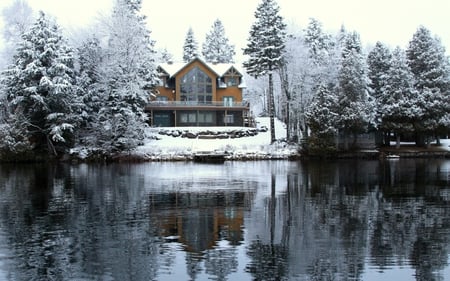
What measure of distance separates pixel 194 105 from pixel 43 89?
2176 centimetres

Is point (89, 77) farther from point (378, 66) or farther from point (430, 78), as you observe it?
point (430, 78)

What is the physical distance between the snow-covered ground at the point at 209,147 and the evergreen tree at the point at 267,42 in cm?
333

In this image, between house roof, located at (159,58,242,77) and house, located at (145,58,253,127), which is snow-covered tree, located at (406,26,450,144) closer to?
house, located at (145,58,253,127)

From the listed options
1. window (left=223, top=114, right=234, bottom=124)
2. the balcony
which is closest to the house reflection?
the balcony

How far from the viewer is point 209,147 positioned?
51.6m

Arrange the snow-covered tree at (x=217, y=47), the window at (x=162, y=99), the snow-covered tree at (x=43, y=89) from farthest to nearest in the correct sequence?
the snow-covered tree at (x=217, y=47) < the window at (x=162, y=99) < the snow-covered tree at (x=43, y=89)

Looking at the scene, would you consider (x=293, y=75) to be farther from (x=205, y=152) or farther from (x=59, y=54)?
(x=59, y=54)

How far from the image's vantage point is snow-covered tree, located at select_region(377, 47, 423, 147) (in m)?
51.0

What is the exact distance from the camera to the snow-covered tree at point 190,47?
8206cm

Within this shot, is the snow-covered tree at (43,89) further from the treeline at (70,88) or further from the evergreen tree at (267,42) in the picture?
the evergreen tree at (267,42)

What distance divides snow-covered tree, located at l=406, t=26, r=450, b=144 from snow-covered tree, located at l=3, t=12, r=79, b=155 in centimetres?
3556

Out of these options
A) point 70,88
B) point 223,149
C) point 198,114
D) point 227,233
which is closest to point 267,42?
point 223,149

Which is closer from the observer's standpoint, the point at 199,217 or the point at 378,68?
the point at 199,217

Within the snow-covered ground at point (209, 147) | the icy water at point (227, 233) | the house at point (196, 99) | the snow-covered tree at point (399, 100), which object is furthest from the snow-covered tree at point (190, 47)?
the icy water at point (227, 233)
